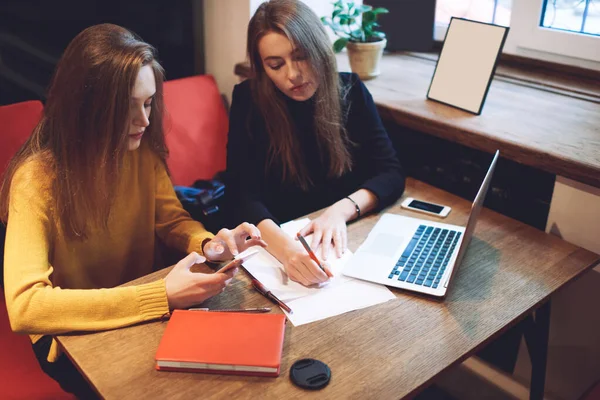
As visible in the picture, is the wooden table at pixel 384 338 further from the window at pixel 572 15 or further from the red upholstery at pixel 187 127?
the window at pixel 572 15

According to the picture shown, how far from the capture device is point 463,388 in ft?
6.40

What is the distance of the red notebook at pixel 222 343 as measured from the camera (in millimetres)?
977

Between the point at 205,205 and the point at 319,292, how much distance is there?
63 centimetres

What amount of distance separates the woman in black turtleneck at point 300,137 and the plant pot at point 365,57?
0.27 metres

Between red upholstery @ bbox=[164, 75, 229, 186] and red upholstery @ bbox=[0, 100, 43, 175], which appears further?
red upholstery @ bbox=[164, 75, 229, 186]

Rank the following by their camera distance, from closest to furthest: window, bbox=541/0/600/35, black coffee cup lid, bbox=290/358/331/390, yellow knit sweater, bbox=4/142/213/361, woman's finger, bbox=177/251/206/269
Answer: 1. black coffee cup lid, bbox=290/358/331/390
2. yellow knit sweater, bbox=4/142/213/361
3. woman's finger, bbox=177/251/206/269
4. window, bbox=541/0/600/35

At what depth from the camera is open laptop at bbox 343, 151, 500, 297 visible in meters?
1.20

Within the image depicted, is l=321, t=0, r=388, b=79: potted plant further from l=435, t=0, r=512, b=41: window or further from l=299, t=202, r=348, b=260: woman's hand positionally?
l=299, t=202, r=348, b=260: woman's hand

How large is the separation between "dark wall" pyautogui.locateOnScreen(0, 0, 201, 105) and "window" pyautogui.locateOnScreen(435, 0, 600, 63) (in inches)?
46.0

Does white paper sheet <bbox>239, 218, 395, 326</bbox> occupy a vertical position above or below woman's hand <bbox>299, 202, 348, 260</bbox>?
below

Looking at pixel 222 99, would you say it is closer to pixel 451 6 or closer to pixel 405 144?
pixel 405 144

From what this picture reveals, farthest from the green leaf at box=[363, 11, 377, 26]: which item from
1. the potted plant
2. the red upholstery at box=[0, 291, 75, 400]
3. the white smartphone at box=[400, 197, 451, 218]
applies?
the red upholstery at box=[0, 291, 75, 400]

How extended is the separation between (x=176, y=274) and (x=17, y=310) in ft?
0.94

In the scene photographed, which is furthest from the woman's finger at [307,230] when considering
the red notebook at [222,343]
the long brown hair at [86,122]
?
the long brown hair at [86,122]
